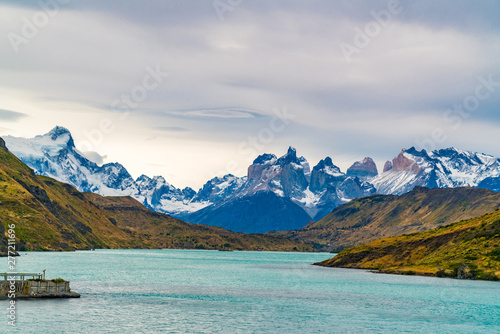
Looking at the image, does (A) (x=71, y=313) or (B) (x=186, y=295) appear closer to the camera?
(A) (x=71, y=313)

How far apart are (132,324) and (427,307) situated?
6385 centimetres

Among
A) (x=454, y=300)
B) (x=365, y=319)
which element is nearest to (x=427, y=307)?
(x=454, y=300)

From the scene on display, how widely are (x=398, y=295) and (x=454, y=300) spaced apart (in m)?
13.5

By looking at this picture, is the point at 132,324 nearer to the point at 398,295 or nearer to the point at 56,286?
the point at 56,286

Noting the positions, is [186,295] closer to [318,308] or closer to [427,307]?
[318,308]

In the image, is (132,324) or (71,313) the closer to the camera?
(132,324)

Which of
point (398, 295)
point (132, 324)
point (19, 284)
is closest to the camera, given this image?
point (132, 324)

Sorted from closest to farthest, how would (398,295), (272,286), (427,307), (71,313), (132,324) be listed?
1. (132,324)
2. (71,313)
3. (427,307)
4. (398,295)
5. (272,286)

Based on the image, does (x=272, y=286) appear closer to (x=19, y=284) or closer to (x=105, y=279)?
(x=105, y=279)

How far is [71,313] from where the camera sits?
9269cm

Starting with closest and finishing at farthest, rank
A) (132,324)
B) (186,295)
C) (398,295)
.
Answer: (132,324) < (186,295) < (398,295)

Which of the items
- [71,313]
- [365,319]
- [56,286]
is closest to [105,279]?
[56,286]

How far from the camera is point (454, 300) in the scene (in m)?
131

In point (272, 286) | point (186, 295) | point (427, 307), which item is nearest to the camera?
point (427, 307)
